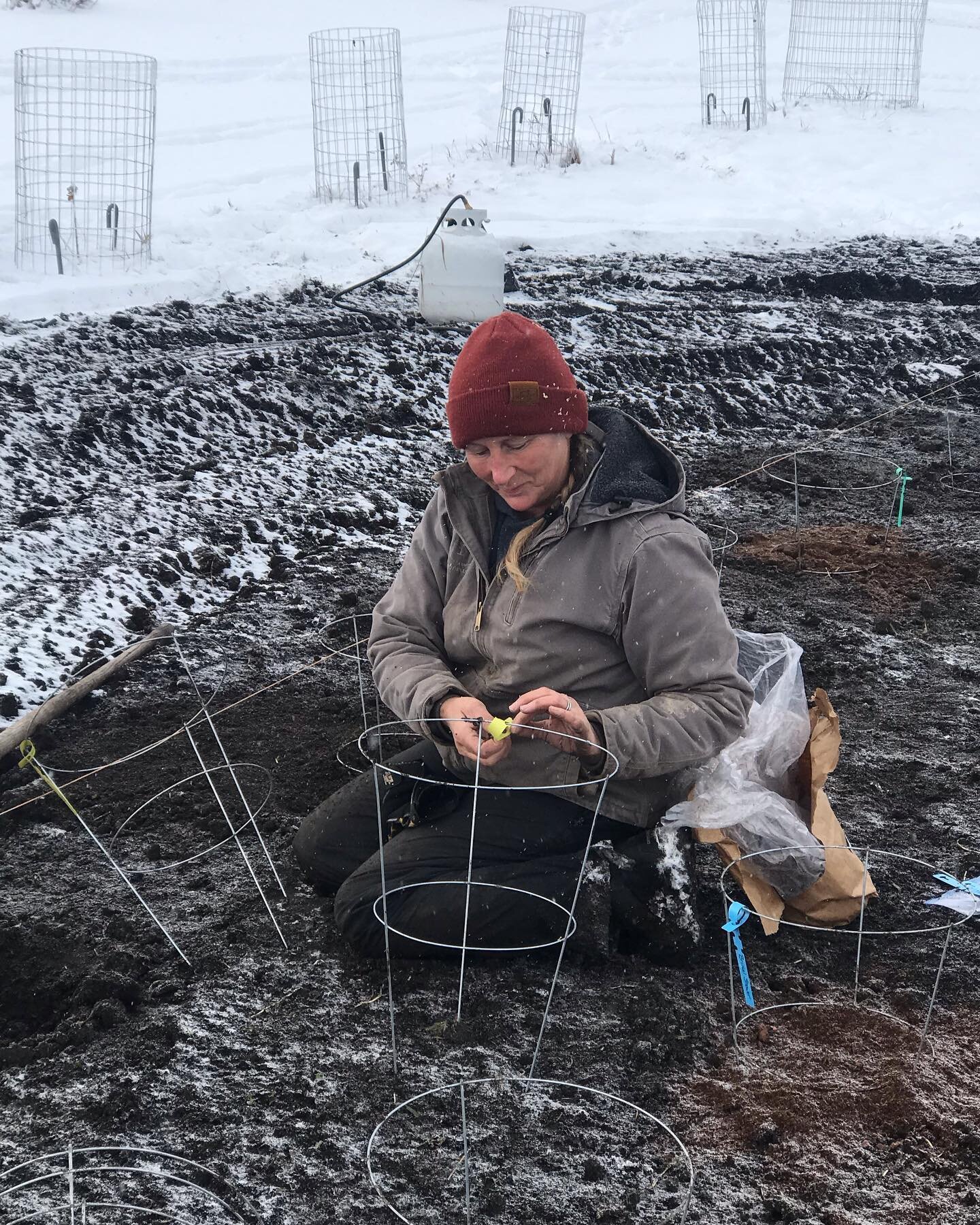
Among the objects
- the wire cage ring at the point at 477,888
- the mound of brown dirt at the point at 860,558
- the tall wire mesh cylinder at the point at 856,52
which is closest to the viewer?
the wire cage ring at the point at 477,888

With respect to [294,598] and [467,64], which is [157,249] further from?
[467,64]

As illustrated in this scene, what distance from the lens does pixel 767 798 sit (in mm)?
2570

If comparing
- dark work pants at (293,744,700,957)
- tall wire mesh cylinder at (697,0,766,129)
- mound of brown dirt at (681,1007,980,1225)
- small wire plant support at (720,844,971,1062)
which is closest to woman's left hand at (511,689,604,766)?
dark work pants at (293,744,700,957)

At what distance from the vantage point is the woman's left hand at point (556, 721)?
7.39 feet

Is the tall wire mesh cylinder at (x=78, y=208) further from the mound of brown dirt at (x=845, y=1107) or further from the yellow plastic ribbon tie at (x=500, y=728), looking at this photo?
the mound of brown dirt at (x=845, y=1107)

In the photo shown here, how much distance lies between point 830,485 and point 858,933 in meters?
3.84

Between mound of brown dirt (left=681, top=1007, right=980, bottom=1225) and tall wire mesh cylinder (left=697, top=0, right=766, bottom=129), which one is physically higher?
tall wire mesh cylinder (left=697, top=0, right=766, bottom=129)

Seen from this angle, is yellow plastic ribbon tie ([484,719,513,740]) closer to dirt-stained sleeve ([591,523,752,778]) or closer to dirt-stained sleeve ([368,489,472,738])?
dirt-stained sleeve ([591,523,752,778])

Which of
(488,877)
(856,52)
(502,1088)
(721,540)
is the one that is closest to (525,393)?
(488,877)

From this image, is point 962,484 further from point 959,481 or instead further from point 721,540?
point 721,540

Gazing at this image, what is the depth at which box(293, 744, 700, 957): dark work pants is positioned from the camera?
250 centimetres

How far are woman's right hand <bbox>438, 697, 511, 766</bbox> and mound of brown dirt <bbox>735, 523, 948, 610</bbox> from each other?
2.54 m

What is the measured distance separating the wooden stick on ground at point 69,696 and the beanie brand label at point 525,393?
72.5 inches

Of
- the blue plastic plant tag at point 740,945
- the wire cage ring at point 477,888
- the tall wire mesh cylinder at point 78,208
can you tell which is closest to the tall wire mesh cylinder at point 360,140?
the tall wire mesh cylinder at point 78,208
